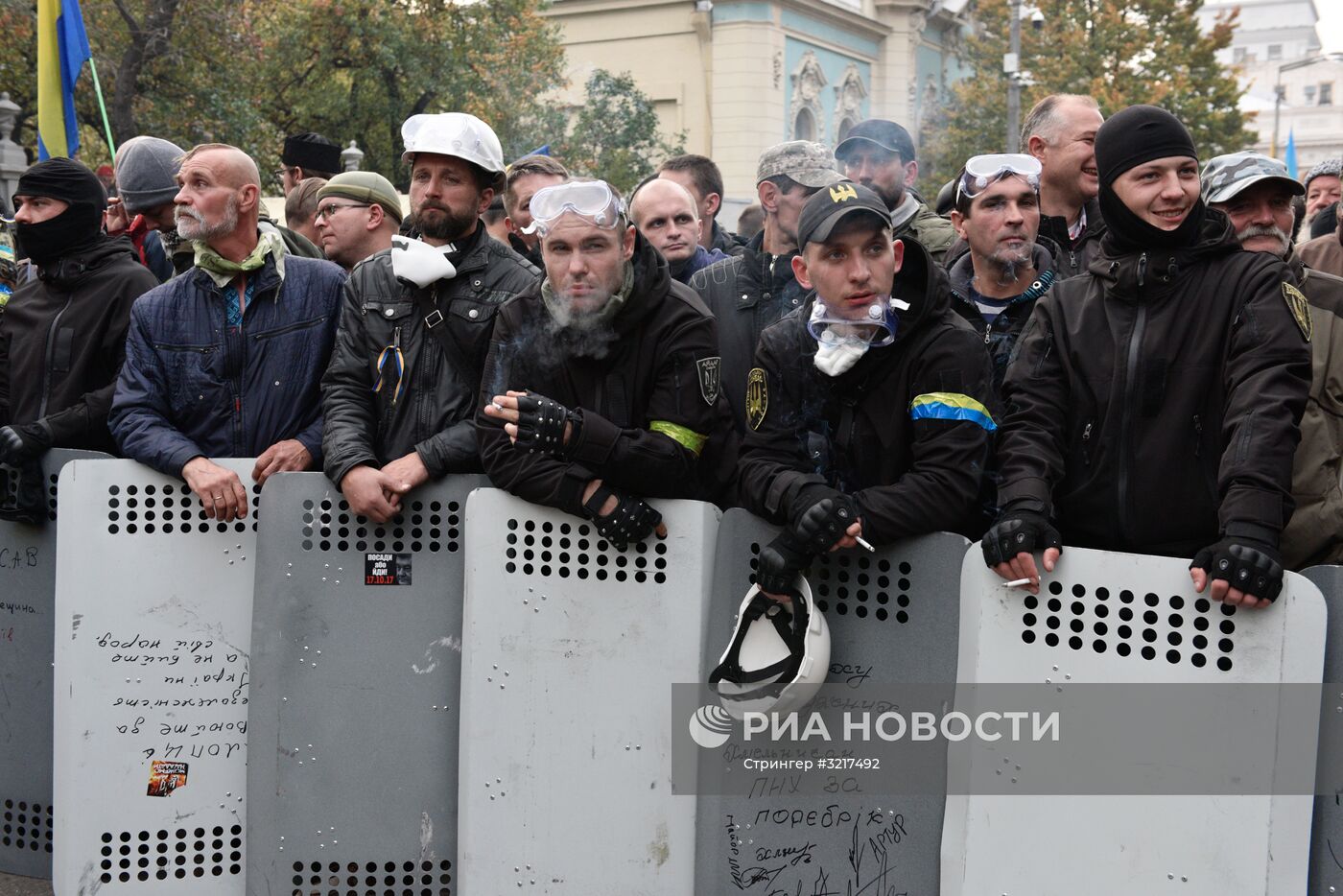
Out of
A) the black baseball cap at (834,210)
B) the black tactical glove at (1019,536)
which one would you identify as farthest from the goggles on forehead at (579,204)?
the black tactical glove at (1019,536)

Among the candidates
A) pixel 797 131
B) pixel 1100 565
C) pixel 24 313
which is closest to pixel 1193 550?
pixel 1100 565

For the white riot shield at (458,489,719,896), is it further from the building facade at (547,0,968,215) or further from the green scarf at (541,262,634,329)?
the building facade at (547,0,968,215)

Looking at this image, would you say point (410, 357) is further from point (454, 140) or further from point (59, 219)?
point (59, 219)

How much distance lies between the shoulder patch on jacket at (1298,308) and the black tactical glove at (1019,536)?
81 centimetres

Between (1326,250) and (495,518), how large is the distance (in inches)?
155

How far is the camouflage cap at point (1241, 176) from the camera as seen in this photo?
4266 mm

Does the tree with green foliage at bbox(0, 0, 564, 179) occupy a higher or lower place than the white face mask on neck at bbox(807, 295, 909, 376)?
higher

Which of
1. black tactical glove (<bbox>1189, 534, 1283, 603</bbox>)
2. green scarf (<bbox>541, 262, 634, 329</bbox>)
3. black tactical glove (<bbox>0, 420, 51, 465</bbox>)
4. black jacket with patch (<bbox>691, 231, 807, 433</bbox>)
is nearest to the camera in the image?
black tactical glove (<bbox>1189, 534, 1283, 603</bbox>)

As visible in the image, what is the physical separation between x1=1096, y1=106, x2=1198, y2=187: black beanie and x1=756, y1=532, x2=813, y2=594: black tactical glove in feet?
4.30

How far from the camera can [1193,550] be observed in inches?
138

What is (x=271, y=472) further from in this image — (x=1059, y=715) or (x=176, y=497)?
(x=1059, y=715)

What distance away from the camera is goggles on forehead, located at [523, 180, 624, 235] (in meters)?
4.03

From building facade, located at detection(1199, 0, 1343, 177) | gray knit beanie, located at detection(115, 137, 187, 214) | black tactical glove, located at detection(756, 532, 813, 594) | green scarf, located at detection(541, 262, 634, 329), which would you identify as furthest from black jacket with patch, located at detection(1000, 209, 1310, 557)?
building facade, located at detection(1199, 0, 1343, 177)

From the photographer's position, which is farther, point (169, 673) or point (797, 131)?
point (797, 131)
